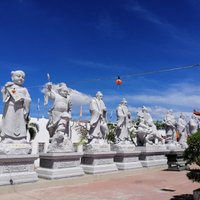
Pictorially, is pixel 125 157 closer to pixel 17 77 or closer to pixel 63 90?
pixel 63 90

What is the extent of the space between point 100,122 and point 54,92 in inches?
99.4

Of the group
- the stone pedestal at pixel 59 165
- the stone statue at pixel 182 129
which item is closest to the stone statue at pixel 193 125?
the stone statue at pixel 182 129

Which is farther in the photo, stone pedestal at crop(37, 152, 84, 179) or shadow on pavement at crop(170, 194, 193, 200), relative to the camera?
stone pedestal at crop(37, 152, 84, 179)

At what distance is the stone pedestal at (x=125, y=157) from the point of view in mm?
12752

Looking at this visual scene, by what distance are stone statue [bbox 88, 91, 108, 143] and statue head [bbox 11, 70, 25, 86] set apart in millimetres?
3708

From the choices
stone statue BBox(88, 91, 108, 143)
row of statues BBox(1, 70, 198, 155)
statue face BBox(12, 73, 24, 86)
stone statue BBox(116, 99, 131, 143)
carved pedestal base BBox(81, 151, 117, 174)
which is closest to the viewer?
row of statues BBox(1, 70, 198, 155)

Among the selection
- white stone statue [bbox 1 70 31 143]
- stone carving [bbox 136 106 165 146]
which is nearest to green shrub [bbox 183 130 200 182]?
white stone statue [bbox 1 70 31 143]

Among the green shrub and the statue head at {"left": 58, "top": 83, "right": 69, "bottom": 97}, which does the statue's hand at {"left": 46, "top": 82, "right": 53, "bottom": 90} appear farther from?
the green shrub

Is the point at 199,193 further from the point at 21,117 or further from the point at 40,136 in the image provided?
the point at 40,136

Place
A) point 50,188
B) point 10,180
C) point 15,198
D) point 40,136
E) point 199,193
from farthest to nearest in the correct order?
point 40,136 → point 50,188 → point 10,180 → point 15,198 → point 199,193

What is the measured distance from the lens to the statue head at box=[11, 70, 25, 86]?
8.98 m

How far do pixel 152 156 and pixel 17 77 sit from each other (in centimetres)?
860

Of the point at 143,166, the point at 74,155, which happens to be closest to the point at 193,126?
the point at 143,166

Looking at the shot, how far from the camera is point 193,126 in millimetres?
19641
